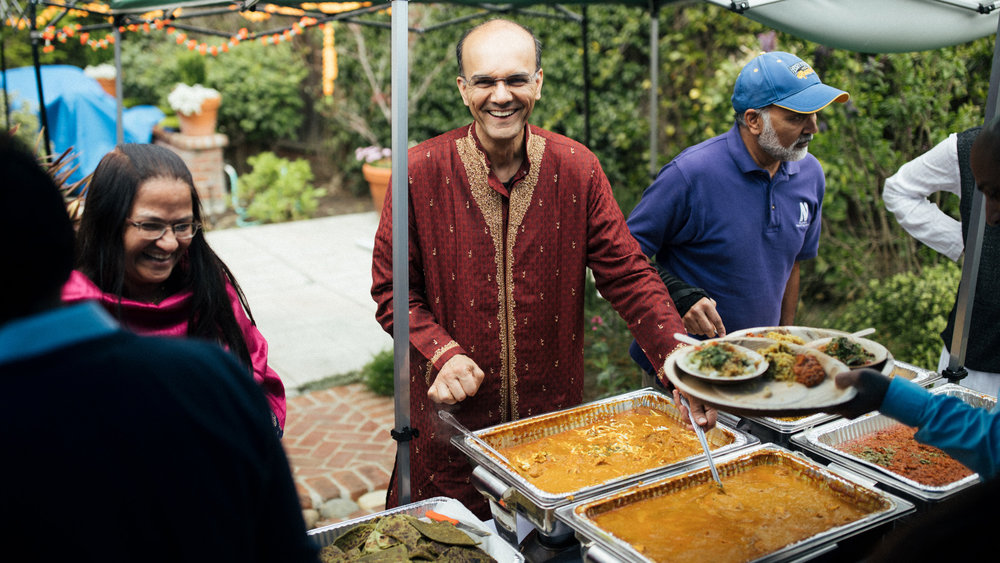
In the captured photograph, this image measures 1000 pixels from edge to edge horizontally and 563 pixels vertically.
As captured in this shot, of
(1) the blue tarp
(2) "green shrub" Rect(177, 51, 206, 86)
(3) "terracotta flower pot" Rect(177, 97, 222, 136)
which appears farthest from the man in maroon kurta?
(2) "green shrub" Rect(177, 51, 206, 86)

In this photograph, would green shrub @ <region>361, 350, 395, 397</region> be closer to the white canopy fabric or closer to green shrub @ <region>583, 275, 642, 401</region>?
green shrub @ <region>583, 275, 642, 401</region>

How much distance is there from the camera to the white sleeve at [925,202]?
323 centimetres

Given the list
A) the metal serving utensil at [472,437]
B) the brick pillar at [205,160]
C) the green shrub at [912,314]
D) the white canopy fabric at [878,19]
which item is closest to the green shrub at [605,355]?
the green shrub at [912,314]

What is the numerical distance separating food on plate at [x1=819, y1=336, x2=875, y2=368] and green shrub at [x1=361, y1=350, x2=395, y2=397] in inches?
160

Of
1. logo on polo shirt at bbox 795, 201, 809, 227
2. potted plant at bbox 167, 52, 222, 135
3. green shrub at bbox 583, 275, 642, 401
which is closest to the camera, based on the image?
logo on polo shirt at bbox 795, 201, 809, 227

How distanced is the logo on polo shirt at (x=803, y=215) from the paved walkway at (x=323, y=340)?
2.43 meters

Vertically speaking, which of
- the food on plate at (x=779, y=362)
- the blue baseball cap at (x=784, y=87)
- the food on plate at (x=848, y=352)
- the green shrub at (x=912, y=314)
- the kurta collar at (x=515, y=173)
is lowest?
the green shrub at (x=912, y=314)

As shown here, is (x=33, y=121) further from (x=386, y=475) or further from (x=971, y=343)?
(x=971, y=343)

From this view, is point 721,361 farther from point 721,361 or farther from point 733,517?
point 733,517

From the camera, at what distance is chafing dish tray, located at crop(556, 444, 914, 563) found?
1.70m

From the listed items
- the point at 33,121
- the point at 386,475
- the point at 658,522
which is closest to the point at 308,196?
the point at 33,121

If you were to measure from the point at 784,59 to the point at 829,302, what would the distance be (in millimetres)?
3721

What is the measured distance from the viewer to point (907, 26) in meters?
3.22

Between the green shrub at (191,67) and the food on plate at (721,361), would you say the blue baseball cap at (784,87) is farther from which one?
the green shrub at (191,67)
